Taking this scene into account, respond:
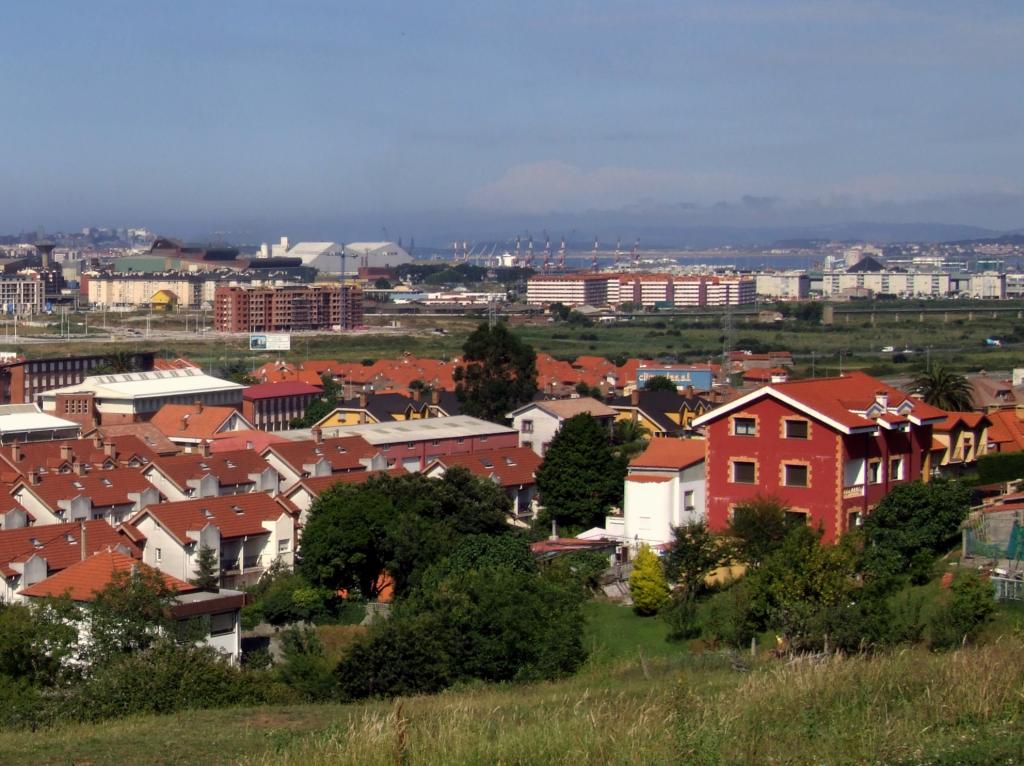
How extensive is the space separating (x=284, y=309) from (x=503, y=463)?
49.7 m

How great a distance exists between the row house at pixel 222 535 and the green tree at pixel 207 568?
127mm

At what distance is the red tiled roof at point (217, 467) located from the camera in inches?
693

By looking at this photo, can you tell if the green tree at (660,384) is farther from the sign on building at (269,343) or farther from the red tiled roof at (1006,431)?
the sign on building at (269,343)

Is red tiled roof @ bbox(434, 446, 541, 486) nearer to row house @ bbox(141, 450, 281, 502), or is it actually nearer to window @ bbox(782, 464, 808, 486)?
row house @ bbox(141, 450, 281, 502)

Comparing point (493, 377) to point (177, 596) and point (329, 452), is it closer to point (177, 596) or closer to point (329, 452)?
point (329, 452)

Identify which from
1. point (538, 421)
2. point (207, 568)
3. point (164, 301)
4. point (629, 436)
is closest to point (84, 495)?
point (207, 568)

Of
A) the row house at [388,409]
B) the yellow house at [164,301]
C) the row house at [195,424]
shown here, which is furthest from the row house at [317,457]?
the yellow house at [164,301]

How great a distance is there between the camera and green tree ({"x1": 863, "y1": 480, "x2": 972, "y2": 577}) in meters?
11.0

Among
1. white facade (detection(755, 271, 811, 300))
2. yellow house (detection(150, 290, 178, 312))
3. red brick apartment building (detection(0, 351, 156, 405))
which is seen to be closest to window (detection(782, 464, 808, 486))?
red brick apartment building (detection(0, 351, 156, 405))

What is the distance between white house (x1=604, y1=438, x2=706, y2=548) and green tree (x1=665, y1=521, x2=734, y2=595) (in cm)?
240

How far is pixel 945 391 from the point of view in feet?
60.5

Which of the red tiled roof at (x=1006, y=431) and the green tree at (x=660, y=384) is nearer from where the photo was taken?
the red tiled roof at (x=1006, y=431)

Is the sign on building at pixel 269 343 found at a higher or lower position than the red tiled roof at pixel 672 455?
lower

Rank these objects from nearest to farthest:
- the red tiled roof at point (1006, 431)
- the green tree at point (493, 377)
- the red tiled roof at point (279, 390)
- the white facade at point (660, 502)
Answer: the white facade at point (660, 502), the red tiled roof at point (1006, 431), the green tree at point (493, 377), the red tiled roof at point (279, 390)
